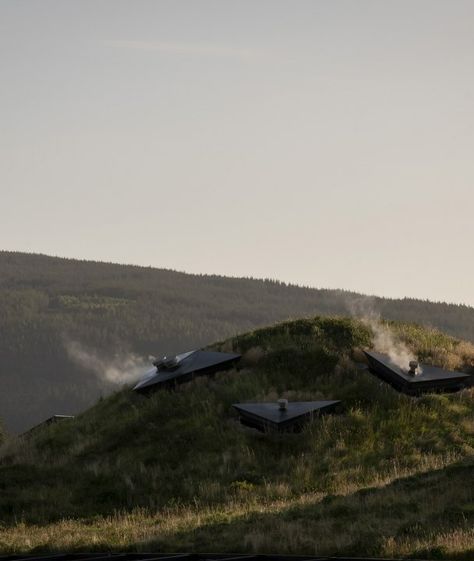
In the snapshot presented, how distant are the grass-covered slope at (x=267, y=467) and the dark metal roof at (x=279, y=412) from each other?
0.51 metres

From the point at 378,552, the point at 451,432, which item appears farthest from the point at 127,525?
the point at 451,432

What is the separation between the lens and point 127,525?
26.5 metres

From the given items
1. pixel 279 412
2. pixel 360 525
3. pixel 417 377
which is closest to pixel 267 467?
pixel 279 412

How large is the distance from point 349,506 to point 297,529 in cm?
253

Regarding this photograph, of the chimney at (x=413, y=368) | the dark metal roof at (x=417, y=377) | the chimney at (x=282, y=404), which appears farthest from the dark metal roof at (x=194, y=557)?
the chimney at (x=413, y=368)

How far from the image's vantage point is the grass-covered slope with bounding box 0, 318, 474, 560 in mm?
22297

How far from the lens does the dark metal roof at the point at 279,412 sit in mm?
36719

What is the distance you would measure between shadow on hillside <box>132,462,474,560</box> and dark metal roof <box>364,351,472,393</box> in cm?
1325

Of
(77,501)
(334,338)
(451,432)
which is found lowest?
(77,501)

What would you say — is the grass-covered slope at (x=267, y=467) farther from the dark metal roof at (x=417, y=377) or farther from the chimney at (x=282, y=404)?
the chimney at (x=282, y=404)

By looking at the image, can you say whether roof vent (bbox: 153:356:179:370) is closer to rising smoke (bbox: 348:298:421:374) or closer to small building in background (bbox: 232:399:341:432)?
small building in background (bbox: 232:399:341:432)

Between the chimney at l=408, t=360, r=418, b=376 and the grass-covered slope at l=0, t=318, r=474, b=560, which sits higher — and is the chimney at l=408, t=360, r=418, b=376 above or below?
above

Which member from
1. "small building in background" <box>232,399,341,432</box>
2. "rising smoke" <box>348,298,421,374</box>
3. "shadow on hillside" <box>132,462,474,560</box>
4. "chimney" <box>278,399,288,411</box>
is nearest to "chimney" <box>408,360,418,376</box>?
"rising smoke" <box>348,298,421,374</box>

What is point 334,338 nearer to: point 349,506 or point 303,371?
point 303,371
